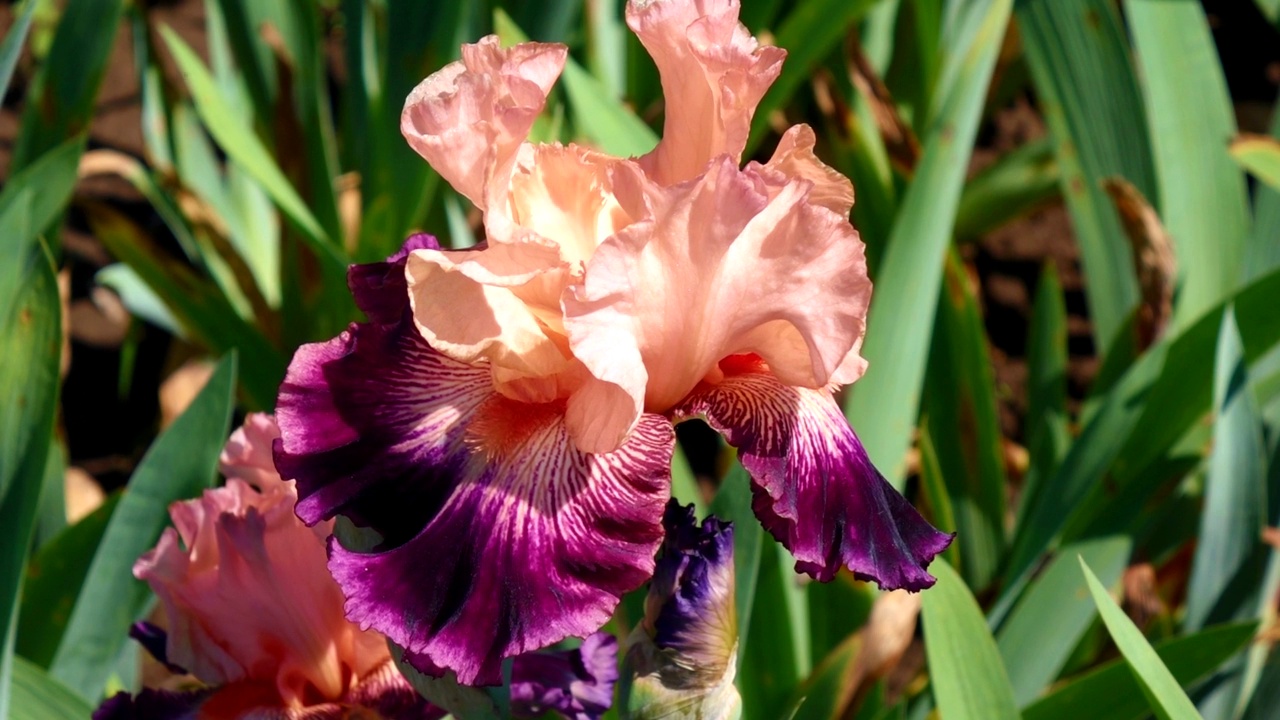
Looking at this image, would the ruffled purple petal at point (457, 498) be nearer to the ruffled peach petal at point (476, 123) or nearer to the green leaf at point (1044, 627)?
the ruffled peach petal at point (476, 123)

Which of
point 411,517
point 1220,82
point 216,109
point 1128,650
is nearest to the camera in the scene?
point 411,517

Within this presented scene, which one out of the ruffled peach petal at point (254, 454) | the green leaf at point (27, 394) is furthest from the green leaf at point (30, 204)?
the ruffled peach petal at point (254, 454)

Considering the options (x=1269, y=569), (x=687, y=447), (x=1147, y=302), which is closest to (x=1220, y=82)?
(x=1147, y=302)

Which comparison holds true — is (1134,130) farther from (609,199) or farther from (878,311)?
(609,199)

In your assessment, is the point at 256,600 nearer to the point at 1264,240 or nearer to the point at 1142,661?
the point at 1142,661

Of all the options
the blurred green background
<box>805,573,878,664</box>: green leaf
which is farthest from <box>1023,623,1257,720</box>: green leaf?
<box>805,573,878,664</box>: green leaf

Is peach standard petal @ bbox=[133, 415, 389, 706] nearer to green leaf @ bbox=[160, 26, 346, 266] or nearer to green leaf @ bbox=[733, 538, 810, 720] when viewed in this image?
green leaf @ bbox=[733, 538, 810, 720]
